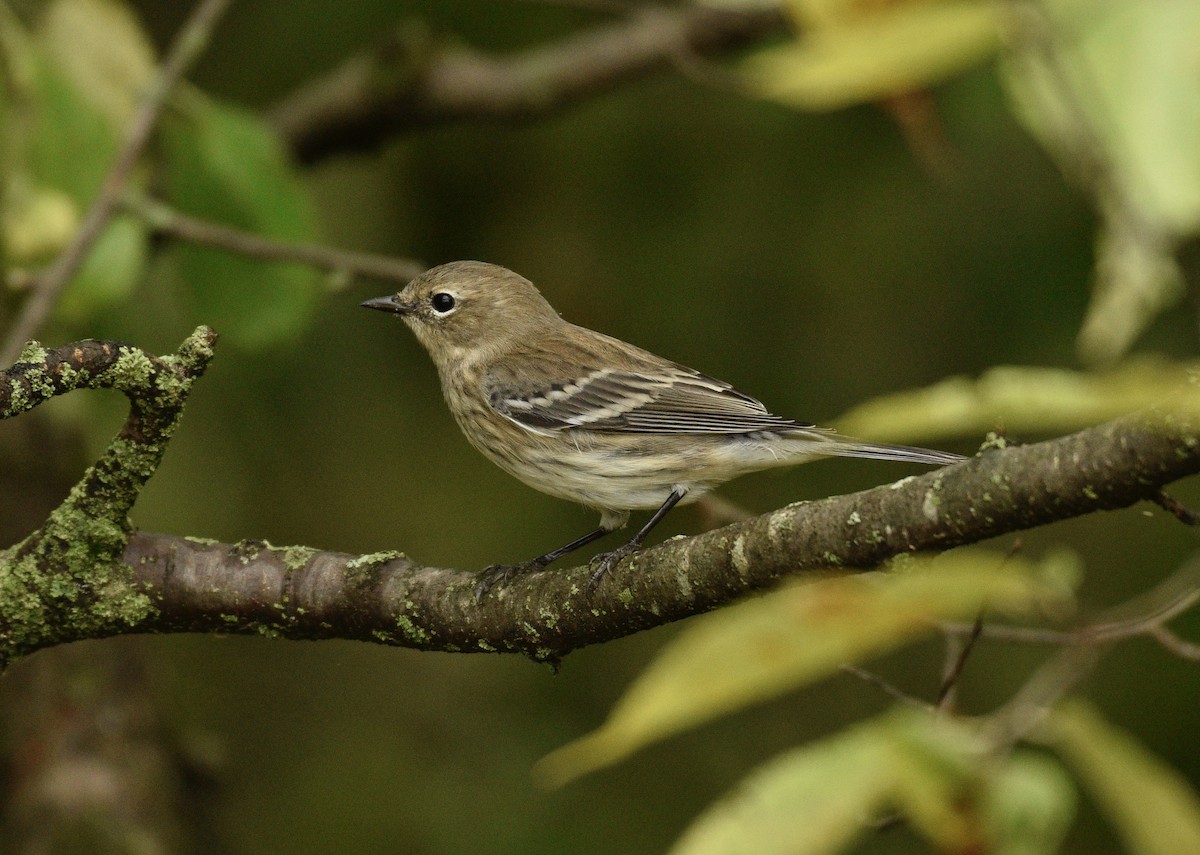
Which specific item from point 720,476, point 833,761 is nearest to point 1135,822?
point 833,761

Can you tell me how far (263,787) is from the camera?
22.6 ft

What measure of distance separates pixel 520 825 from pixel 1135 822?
5.21 metres

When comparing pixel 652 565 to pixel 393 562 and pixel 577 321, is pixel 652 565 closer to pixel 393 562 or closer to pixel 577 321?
pixel 393 562

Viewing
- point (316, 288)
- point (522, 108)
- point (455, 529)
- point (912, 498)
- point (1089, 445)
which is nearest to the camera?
point (1089, 445)

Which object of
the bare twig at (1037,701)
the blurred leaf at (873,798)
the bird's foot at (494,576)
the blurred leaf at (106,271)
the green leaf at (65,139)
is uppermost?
the green leaf at (65,139)

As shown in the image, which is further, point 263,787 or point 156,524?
point 263,787

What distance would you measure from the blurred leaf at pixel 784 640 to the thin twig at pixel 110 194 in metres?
3.14

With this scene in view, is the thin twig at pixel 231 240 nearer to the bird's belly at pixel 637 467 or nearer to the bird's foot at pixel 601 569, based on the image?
the bird's belly at pixel 637 467

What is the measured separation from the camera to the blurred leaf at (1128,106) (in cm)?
118

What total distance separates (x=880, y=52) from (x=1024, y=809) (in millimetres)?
787

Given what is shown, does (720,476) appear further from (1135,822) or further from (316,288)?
(1135,822)

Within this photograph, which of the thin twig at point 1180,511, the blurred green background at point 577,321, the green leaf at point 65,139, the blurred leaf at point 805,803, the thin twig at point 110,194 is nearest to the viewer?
the blurred leaf at point 805,803

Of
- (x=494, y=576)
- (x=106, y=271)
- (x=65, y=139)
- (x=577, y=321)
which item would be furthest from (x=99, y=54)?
(x=577, y=321)

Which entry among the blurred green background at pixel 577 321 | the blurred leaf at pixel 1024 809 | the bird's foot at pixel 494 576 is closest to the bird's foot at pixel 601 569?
the bird's foot at pixel 494 576
